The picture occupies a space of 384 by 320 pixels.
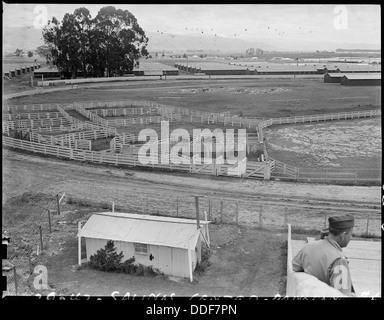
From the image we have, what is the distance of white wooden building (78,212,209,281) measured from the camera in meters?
9.77

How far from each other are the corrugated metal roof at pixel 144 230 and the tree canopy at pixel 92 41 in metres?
32.6

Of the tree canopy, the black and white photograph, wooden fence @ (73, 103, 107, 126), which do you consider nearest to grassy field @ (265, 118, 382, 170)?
the black and white photograph

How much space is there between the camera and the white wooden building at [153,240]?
32.1 feet

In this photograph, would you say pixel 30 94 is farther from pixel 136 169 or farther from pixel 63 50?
pixel 136 169

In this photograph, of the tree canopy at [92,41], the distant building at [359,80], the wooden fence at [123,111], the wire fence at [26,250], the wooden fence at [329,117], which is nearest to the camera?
the wire fence at [26,250]

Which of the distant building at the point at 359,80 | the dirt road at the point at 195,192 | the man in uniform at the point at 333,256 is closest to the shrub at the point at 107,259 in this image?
the dirt road at the point at 195,192

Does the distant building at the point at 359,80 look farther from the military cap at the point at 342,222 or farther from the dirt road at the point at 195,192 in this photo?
the military cap at the point at 342,222

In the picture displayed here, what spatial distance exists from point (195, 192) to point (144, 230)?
654 cm

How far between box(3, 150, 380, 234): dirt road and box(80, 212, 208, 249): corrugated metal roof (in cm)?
314

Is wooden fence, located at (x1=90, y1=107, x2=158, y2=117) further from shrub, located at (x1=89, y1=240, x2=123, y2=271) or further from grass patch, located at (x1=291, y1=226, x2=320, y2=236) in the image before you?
shrub, located at (x1=89, y1=240, x2=123, y2=271)

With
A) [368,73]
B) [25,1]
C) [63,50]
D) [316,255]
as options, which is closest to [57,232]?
[25,1]
